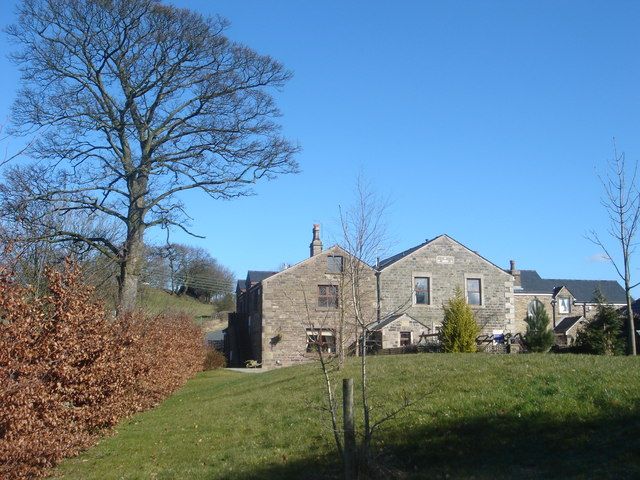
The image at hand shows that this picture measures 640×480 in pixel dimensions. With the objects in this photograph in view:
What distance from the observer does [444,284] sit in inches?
1638

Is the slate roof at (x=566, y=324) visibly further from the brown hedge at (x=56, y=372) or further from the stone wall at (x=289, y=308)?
the brown hedge at (x=56, y=372)

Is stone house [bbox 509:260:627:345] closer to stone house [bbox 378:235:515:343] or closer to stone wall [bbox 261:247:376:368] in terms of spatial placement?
stone house [bbox 378:235:515:343]

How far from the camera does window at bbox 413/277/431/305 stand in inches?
1626

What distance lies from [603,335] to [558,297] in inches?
1297

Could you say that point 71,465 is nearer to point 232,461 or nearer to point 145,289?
point 232,461

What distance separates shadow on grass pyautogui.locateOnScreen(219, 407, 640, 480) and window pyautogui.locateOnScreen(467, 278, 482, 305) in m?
32.2

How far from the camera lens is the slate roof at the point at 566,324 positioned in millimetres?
51972

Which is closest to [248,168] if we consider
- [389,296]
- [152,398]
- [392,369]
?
[152,398]

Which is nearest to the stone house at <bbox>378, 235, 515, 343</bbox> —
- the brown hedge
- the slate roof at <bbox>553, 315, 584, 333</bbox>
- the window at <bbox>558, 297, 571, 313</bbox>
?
the slate roof at <bbox>553, 315, 584, 333</bbox>

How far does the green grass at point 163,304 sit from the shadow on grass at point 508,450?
687 inches

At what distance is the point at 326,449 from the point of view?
10.3m

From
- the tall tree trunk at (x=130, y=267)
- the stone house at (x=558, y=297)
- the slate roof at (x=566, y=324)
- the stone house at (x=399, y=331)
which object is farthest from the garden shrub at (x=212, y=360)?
the slate roof at (x=566, y=324)

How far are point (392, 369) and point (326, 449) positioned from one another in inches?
213

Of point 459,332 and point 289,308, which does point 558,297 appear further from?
point 459,332
